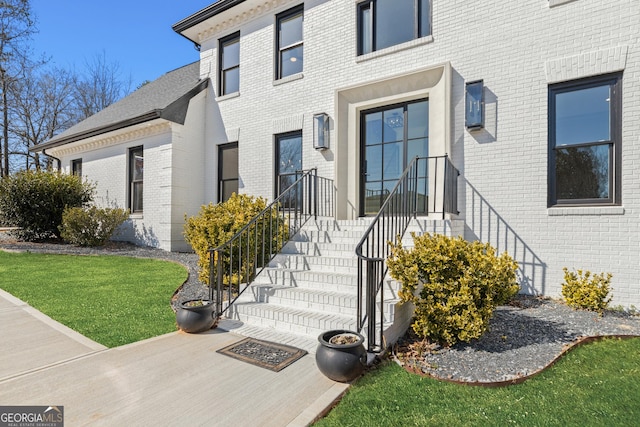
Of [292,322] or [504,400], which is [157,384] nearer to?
[292,322]

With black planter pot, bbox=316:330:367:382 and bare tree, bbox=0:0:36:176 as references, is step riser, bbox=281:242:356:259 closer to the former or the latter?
black planter pot, bbox=316:330:367:382

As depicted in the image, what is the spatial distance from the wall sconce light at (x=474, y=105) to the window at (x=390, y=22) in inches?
61.1

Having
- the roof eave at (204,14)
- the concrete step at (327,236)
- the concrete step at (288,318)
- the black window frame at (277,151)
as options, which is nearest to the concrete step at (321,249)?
the concrete step at (327,236)

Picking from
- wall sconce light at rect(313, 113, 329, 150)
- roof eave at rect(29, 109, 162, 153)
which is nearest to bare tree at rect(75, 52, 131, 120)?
roof eave at rect(29, 109, 162, 153)

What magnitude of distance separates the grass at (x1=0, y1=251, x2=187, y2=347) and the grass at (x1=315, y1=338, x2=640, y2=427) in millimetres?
2572

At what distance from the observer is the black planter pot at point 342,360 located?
272 cm

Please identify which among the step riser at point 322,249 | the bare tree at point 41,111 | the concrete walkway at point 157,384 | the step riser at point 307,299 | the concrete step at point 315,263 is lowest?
the concrete walkway at point 157,384

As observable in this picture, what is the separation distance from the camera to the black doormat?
312cm

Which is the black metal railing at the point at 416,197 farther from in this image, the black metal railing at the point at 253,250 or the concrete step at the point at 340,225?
the black metal railing at the point at 253,250

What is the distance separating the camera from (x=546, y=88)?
17.0ft

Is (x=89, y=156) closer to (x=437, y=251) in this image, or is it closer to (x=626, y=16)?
(x=437, y=251)

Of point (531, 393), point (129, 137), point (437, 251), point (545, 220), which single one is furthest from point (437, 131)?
point (129, 137)

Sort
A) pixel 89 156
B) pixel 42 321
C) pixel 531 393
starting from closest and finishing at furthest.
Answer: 1. pixel 531 393
2. pixel 42 321
3. pixel 89 156

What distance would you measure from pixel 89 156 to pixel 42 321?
9.54 meters
